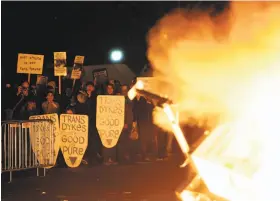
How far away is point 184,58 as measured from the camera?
7461 mm

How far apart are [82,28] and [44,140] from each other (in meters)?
7.74

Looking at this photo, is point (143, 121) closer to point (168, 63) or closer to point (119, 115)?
point (119, 115)

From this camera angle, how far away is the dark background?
15.7 m

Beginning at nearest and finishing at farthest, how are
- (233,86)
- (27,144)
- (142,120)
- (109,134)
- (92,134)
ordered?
(233,86) < (27,144) < (92,134) < (109,134) < (142,120)

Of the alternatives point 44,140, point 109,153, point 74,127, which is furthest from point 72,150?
point 109,153

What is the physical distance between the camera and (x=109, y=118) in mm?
11297

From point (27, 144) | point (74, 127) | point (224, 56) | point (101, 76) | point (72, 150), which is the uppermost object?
point (101, 76)

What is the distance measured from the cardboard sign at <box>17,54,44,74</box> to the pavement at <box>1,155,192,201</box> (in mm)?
2217

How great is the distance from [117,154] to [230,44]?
529 centimetres

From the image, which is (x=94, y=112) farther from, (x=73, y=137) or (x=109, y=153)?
(x=109, y=153)

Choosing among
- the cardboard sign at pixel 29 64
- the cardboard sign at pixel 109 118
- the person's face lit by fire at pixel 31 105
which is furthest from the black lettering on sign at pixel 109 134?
the cardboard sign at pixel 29 64

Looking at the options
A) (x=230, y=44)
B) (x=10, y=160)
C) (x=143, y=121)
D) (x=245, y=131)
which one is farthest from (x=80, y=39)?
(x=245, y=131)

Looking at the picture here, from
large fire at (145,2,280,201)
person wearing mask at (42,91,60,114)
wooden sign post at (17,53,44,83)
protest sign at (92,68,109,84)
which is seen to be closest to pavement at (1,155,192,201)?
person wearing mask at (42,91,60,114)

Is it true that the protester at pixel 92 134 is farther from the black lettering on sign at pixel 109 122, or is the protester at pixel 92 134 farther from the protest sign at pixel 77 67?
the protest sign at pixel 77 67
